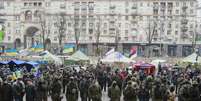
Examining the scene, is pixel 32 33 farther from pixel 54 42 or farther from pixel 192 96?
pixel 192 96

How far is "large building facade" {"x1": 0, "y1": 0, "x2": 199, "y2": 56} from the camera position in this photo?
400ft

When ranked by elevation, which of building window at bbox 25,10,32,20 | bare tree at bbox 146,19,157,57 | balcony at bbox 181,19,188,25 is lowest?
bare tree at bbox 146,19,157,57

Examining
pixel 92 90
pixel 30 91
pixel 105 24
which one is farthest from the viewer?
pixel 105 24

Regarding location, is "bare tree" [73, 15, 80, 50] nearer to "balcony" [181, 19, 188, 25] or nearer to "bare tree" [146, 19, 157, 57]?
"bare tree" [146, 19, 157, 57]

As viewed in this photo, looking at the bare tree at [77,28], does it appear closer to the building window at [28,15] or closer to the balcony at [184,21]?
the building window at [28,15]

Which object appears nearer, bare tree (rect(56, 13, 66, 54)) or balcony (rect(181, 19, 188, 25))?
balcony (rect(181, 19, 188, 25))

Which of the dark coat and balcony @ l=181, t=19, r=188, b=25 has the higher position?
balcony @ l=181, t=19, r=188, b=25

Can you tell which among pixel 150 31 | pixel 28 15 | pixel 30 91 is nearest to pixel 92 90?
pixel 30 91

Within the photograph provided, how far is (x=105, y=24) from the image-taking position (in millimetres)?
124500

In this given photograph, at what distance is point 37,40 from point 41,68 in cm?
7273

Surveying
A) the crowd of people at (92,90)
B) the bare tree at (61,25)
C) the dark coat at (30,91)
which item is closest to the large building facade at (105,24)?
the bare tree at (61,25)

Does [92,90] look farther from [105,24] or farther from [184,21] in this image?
[105,24]

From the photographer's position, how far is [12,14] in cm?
12625

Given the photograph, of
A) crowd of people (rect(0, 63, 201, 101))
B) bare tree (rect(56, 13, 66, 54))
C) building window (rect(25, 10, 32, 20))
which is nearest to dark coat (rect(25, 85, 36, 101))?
crowd of people (rect(0, 63, 201, 101))
